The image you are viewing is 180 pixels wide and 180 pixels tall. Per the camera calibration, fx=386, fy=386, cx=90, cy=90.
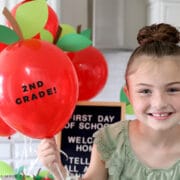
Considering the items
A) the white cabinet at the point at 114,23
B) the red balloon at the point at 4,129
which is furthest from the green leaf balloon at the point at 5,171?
the white cabinet at the point at 114,23

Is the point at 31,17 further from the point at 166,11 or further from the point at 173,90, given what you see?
the point at 166,11

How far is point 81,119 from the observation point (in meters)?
1.67

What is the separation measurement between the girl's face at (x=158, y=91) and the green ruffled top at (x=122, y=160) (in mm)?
156

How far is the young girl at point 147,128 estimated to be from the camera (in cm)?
108

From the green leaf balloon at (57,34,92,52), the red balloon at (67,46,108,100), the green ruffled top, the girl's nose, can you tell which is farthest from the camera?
the red balloon at (67,46,108,100)

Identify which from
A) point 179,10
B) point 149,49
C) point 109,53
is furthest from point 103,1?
point 149,49

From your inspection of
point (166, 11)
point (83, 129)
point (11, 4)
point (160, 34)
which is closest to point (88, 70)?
point (83, 129)

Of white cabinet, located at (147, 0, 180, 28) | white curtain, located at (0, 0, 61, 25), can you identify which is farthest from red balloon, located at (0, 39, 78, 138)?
white cabinet, located at (147, 0, 180, 28)

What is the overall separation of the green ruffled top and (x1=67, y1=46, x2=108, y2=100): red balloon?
0.25 metres

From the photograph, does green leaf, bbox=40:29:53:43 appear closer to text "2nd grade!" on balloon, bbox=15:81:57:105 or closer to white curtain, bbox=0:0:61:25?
text "2nd grade!" on balloon, bbox=15:81:57:105

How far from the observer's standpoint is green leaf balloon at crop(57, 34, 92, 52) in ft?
4.30

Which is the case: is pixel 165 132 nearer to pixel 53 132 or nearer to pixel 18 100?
pixel 53 132

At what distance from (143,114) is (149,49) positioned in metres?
0.19

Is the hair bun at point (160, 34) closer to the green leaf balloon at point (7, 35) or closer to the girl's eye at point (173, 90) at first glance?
the girl's eye at point (173, 90)
